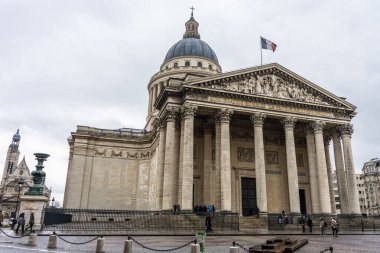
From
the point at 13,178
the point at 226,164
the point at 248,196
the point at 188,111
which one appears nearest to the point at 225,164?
the point at 226,164

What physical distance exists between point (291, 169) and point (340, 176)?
7307 mm

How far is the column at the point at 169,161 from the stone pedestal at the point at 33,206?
1084 centimetres

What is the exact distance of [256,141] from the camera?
31.4m

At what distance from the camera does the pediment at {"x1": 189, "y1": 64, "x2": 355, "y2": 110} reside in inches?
1257

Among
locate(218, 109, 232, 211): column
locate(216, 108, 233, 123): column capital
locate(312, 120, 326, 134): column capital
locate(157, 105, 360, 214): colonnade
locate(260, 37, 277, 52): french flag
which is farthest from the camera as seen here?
locate(260, 37, 277, 52): french flag

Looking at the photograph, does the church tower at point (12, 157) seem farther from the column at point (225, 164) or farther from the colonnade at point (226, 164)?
the column at point (225, 164)

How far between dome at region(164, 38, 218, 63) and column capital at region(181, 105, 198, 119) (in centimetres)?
3250

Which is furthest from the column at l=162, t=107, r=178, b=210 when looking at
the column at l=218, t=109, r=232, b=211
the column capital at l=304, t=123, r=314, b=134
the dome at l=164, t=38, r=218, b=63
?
the dome at l=164, t=38, r=218, b=63

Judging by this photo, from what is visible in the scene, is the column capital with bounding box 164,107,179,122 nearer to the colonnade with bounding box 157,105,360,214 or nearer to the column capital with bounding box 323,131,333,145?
the colonnade with bounding box 157,105,360,214

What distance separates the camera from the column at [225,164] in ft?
93.1

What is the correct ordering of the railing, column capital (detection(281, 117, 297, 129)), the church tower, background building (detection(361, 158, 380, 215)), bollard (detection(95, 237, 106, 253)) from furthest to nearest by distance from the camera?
the church tower, background building (detection(361, 158, 380, 215)), column capital (detection(281, 117, 297, 129)), the railing, bollard (detection(95, 237, 106, 253))

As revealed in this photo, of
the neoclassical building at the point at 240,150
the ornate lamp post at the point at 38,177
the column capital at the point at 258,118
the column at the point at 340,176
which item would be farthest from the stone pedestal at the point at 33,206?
the column at the point at 340,176

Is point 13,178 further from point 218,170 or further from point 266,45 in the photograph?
point 266,45

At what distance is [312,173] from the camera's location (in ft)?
110
